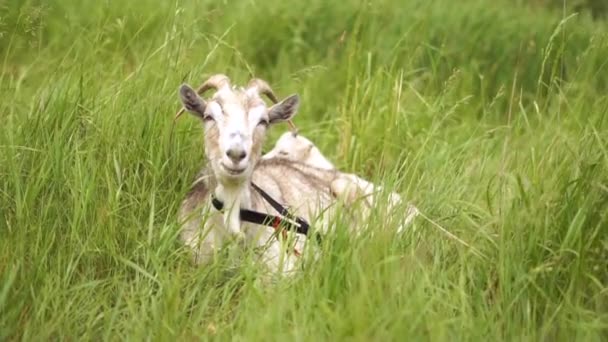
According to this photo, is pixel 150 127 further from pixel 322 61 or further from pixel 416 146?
pixel 322 61

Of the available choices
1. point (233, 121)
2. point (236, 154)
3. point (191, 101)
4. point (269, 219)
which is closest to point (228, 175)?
point (236, 154)

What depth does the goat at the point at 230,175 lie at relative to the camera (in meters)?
5.52

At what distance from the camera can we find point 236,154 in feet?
17.8

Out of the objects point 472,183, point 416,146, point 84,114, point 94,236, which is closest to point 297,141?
point 416,146

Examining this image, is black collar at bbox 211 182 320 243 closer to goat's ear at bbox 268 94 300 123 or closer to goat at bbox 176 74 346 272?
goat at bbox 176 74 346 272

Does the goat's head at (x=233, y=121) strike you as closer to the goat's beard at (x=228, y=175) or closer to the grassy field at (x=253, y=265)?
the goat's beard at (x=228, y=175)

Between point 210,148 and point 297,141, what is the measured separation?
6.27 ft

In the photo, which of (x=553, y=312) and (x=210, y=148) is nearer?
(x=553, y=312)

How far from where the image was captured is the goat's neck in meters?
5.74

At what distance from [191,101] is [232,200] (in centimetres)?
60

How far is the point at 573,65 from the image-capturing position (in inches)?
384

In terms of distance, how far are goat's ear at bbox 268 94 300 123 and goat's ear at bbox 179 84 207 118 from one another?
1.34 feet

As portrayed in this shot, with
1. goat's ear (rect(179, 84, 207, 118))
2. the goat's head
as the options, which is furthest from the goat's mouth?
goat's ear (rect(179, 84, 207, 118))

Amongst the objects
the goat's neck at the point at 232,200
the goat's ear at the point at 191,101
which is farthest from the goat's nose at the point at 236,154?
the goat's ear at the point at 191,101
